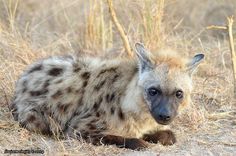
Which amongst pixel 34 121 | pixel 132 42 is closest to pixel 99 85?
pixel 34 121

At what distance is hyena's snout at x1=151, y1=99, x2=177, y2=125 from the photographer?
15.6 feet

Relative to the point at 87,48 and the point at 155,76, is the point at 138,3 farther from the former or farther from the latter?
the point at 155,76

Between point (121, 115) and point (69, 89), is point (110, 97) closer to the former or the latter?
point (121, 115)

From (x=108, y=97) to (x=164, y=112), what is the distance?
601 millimetres

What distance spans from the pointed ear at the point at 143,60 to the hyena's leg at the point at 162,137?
55cm

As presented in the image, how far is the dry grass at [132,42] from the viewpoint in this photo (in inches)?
198

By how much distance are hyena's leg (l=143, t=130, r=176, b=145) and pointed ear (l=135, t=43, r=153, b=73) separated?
1.80 feet

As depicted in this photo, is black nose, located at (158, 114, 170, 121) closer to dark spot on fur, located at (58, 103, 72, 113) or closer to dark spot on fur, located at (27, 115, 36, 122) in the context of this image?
dark spot on fur, located at (58, 103, 72, 113)

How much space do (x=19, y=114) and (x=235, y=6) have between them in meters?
4.59

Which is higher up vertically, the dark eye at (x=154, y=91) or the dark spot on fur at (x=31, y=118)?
the dark eye at (x=154, y=91)

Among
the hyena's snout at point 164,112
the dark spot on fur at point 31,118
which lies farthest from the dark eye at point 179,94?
the dark spot on fur at point 31,118

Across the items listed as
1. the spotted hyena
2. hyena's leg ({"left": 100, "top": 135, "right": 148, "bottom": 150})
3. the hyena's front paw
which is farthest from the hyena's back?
the hyena's front paw

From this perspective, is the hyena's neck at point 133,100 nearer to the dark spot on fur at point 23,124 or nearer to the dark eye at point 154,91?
the dark eye at point 154,91

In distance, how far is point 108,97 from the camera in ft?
17.0
